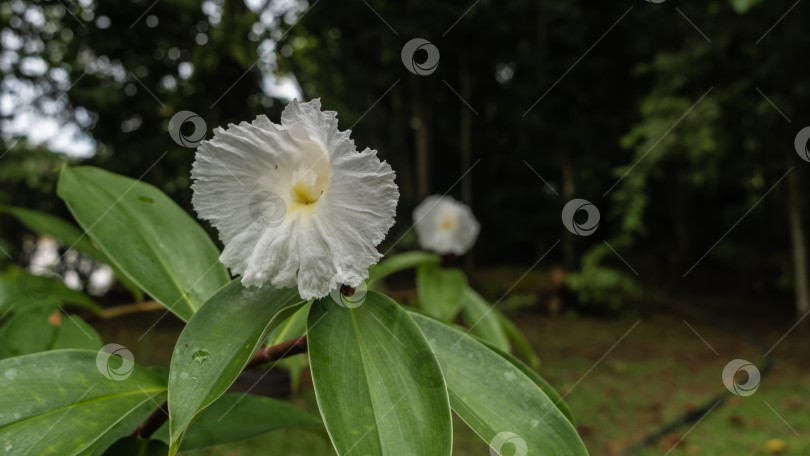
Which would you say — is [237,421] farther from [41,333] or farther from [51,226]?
[51,226]

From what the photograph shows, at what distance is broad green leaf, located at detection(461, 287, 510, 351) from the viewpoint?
919 mm

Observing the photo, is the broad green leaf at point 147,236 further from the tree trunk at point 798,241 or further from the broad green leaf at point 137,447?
the tree trunk at point 798,241

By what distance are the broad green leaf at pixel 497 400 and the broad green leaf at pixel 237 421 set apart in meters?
0.17

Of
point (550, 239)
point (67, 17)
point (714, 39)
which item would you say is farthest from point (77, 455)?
point (550, 239)

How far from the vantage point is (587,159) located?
14.7 ft

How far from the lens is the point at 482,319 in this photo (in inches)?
36.4

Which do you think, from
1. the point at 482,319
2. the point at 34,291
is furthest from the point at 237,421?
the point at 482,319

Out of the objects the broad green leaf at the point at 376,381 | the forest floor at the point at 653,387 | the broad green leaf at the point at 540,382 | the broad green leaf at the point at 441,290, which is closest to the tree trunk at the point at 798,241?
the forest floor at the point at 653,387

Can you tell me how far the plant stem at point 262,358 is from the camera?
0.47 metres

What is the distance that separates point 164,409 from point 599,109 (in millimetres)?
4804

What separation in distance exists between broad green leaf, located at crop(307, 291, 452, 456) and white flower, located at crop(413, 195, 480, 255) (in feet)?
2.99

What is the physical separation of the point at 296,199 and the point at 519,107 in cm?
430

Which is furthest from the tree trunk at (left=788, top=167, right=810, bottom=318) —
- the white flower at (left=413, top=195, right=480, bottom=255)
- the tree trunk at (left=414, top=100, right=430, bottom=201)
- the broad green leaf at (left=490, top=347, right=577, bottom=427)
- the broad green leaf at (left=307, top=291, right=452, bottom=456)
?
the broad green leaf at (left=307, top=291, right=452, bottom=456)

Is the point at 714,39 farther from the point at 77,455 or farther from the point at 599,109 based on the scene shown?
the point at 77,455
